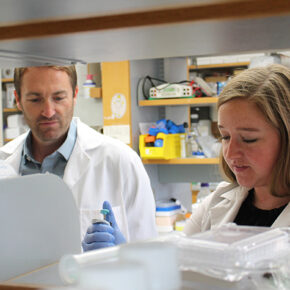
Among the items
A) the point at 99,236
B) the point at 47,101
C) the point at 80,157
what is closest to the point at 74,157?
the point at 80,157

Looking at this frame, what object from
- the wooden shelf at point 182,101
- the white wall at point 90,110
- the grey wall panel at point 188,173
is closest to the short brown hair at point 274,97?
the wooden shelf at point 182,101

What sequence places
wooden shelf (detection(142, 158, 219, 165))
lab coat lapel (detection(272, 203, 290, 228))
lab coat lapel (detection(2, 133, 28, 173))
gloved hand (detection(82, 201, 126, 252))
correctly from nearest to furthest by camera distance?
gloved hand (detection(82, 201, 126, 252))
lab coat lapel (detection(272, 203, 290, 228))
lab coat lapel (detection(2, 133, 28, 173))
wooden shelf (detection(142, 158, 219, 165))

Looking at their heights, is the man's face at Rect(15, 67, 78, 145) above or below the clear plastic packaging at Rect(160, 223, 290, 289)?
above

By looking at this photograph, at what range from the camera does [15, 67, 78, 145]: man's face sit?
2.14 metres

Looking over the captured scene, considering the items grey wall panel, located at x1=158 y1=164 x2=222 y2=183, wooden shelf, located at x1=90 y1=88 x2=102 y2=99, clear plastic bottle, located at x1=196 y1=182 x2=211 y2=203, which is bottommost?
clear plastic bottle, located at x1=196 y1=182 x2=211 y2=203

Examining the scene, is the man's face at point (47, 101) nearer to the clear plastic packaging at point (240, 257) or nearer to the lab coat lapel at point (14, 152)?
the lab coat lapel at point (14, 152)

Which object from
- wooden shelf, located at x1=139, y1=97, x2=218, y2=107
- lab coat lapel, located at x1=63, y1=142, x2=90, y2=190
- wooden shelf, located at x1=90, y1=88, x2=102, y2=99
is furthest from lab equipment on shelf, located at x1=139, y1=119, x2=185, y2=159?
lab coat lapel, located at x1=63, y1=142, x2=90, y2=190

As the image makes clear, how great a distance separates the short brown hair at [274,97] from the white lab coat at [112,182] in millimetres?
903

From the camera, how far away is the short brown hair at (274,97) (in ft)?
4.48

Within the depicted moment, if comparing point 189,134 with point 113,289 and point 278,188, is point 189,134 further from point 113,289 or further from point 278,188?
point 113,289

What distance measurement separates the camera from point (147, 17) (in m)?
0.61

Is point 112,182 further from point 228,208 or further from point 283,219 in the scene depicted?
point 283,219

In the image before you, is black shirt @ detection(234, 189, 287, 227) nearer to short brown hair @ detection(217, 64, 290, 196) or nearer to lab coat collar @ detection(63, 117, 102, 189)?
short brown hair @ detection(217, 64, 290, 196)

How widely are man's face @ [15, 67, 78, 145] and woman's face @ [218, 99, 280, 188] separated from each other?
1.00 metres
